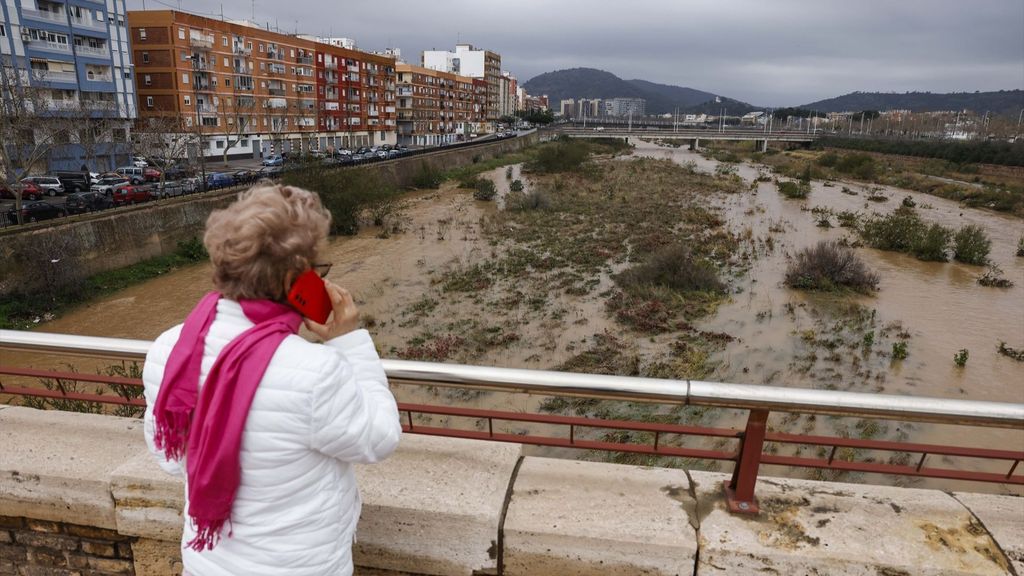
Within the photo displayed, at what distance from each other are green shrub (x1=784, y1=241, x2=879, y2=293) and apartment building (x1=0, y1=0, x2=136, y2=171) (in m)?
28.8

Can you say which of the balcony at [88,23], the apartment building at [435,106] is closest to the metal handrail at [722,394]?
the balcony at [88,23]

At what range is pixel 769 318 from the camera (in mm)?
12281

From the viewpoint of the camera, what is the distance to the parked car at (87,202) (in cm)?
1847

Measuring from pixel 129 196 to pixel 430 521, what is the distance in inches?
929

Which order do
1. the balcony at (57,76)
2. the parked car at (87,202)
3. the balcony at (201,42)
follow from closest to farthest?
the parked car at (87,202) → the balcony at (57,76) → the balcony at (201,42)

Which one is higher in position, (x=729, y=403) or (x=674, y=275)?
(x=729, y=403)

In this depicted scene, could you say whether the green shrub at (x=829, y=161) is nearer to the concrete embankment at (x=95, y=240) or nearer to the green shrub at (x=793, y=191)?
the green shrub at (x=793, y=191)

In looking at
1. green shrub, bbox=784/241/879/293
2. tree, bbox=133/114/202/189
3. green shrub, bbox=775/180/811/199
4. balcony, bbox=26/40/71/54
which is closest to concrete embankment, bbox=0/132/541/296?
tree, bbox=133/114/202/189

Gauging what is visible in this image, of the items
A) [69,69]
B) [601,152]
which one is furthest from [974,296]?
[601,152]

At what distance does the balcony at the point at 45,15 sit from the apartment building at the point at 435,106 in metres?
37.3

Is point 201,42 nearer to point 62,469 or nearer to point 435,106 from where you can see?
point 435,106

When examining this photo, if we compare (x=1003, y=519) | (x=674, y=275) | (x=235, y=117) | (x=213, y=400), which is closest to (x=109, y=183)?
(x=235, y=117)

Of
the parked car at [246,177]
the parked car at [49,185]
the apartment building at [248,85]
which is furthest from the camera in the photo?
the apartment building at [248,85]

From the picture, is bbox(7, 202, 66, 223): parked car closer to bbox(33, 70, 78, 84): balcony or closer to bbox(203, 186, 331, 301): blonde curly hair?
bbox(33, 70, 78, 84): balcony
